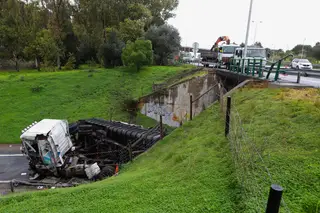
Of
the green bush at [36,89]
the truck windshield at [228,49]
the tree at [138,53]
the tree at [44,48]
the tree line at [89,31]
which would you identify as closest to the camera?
the green bush at [36,89]

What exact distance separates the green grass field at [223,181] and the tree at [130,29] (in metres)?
27.6

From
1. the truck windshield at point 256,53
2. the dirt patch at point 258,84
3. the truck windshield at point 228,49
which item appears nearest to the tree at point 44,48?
the truck windshield at point 228,49

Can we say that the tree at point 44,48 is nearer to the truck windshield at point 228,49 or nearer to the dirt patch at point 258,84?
the truck windshield at point 228,49

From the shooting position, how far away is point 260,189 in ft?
12.9

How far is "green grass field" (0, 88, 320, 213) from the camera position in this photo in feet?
12.9

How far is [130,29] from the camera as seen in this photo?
32.0 meters

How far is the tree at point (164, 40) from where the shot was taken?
30250mm

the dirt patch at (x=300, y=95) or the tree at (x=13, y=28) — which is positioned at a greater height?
the tree at (x=13, y=28)

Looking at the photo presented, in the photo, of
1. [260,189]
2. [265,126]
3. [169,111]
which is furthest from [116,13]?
[260,189]

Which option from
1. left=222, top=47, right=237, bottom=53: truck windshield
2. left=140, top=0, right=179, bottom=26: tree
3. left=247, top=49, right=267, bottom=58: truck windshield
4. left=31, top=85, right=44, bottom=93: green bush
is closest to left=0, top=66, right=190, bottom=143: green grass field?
left=31, top=85, right=44, bottom=93: green bush

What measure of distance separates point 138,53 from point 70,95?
8873 mm

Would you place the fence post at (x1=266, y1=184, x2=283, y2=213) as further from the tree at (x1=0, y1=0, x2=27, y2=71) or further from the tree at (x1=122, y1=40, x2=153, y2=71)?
the tree at (x1=0, y1=0, x2=27, y2=71)

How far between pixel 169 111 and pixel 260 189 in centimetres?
1512

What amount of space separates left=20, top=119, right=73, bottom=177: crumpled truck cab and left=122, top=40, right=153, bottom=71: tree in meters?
15.4
